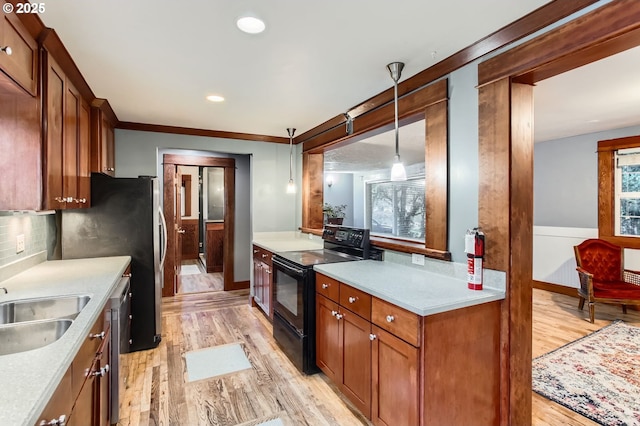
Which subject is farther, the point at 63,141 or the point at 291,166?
the point at 291,166

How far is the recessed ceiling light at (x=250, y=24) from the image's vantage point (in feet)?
5.58

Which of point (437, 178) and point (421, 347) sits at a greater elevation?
point (437, 178)

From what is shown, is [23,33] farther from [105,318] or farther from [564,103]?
[564,103]

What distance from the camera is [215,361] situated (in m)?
2.85

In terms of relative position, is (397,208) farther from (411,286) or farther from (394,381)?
(394,381)

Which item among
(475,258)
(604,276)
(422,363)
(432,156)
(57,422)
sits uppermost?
(432,156)

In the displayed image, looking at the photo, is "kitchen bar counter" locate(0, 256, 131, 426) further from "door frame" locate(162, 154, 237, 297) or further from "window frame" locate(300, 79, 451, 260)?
"door frame" locate(162, 154, 237, 297)

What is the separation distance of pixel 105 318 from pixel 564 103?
13.9 ft

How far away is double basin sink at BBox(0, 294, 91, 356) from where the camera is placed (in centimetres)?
135

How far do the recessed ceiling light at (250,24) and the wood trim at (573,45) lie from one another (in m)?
1.31

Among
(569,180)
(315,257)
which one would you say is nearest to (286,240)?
(315,257)

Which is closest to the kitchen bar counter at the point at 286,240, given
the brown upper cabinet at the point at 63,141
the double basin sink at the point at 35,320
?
the brown upper cabinet at the point at 63,141

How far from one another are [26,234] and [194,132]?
2144 millimetres

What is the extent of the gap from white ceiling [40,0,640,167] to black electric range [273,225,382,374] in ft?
4.27
